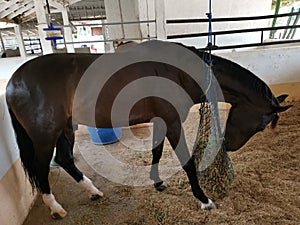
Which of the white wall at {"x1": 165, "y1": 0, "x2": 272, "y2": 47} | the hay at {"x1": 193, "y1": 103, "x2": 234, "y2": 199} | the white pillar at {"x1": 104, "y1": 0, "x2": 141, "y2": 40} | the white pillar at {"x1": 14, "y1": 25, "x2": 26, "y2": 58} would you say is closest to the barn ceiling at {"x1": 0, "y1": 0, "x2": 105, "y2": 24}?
the white pillar at {"x1": 14, "y1": 25, "x2": 26, "y2": 58}

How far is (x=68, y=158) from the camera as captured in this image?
5.75ft

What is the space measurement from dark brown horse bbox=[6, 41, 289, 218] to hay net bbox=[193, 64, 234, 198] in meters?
0.07

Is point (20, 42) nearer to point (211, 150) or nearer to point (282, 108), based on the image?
point (211, 150)

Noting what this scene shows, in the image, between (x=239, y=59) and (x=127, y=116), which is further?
(x=239, y=59)

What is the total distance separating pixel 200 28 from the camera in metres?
4.43

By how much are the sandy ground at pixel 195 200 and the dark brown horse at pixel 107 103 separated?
0.41 ft

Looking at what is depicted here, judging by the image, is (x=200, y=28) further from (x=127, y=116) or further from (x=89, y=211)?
(x=89, y=211)

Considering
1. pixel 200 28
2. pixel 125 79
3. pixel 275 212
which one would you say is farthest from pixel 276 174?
pixel 200 28

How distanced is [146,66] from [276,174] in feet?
4.25

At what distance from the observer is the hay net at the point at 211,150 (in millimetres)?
1488

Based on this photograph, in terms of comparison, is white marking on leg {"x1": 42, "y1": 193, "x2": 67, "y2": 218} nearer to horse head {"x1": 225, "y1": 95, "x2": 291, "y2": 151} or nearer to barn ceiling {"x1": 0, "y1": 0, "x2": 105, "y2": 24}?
horse head {"x1": 225, "y1": 95, "x2": 291, "y2": 151}

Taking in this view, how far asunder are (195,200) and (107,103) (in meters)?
0.91

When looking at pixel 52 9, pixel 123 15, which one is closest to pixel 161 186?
pixel 123 15

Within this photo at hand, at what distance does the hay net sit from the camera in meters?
1.49
